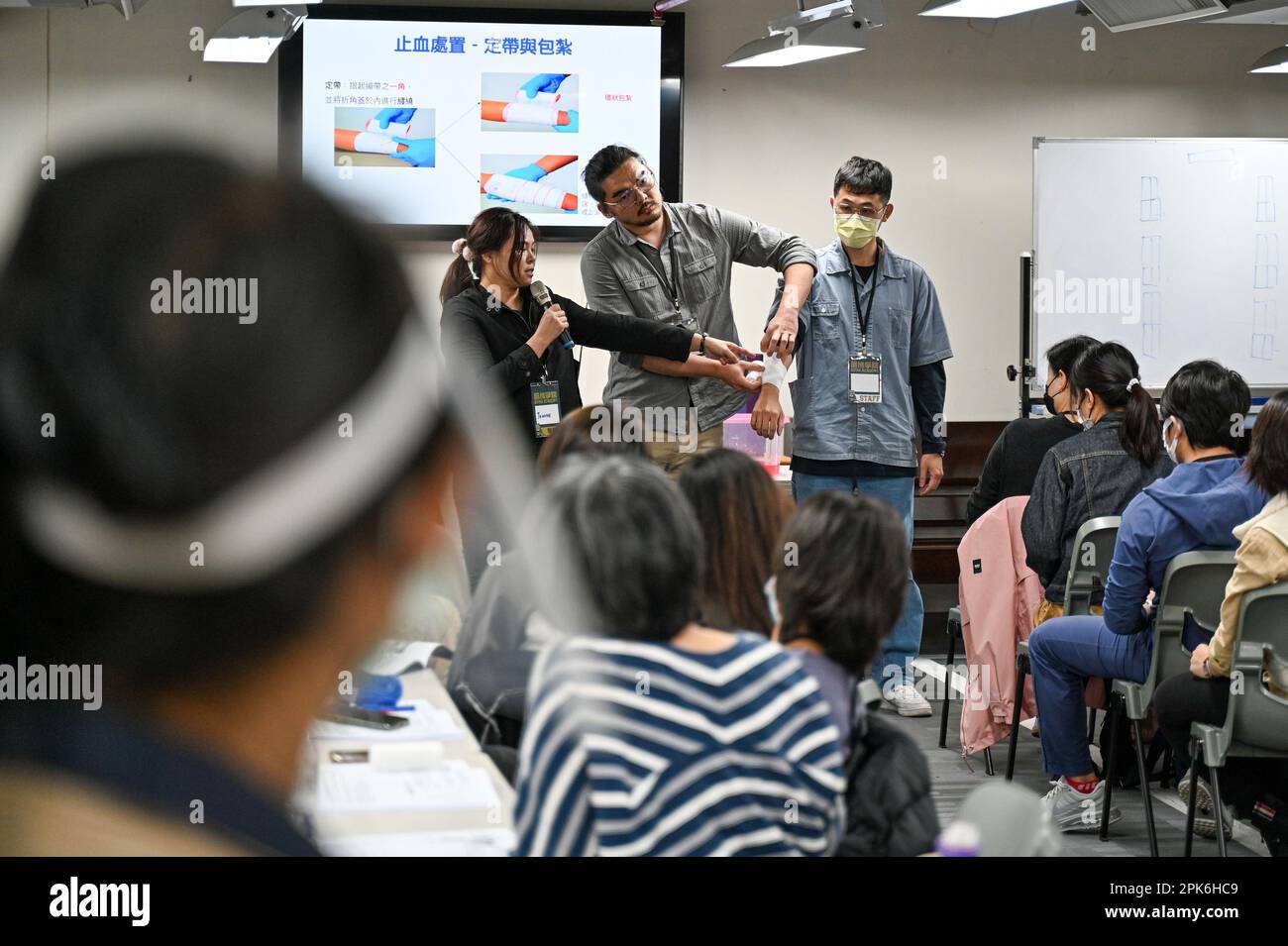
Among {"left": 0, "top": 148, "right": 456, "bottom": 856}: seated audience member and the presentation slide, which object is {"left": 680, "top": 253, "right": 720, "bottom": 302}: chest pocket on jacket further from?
{"left": 0, "top": 148, "right": 456, "bottom": 856}: seated audience member

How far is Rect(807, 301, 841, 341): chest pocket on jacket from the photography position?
13.3 feet

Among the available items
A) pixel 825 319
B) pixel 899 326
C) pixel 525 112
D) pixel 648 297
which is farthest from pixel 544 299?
pixel 525 112

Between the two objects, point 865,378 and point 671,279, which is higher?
point 671,279

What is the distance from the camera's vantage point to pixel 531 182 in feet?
20.4

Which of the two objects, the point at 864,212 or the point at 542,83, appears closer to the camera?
the point at 864,212

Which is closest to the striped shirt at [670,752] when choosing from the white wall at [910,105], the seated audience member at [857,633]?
the seated audience member at [857,633]

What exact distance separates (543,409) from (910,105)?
3852mm

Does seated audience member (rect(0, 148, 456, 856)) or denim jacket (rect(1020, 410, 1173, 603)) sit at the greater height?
seated audience member (rect(0, 148, 456, 856))

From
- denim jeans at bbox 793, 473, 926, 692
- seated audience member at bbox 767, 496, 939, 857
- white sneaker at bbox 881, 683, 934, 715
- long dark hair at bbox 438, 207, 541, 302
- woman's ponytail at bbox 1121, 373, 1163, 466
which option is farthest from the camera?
white sneaker at bbox 881, 683, 934, 715

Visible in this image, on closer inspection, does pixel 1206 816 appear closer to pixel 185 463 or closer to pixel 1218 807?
pixel 1218 807

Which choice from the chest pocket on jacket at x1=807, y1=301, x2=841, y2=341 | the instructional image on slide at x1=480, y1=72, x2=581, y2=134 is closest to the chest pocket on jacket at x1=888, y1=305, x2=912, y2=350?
the chest pocket on jacket at x1=807, y1=301, x2=841, y2=341

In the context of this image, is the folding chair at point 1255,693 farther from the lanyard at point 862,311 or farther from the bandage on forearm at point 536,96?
the bandage on forearm at point 536,96

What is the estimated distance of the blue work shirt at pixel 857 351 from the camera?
397 centimetres

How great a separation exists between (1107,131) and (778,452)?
2713 millimetres
